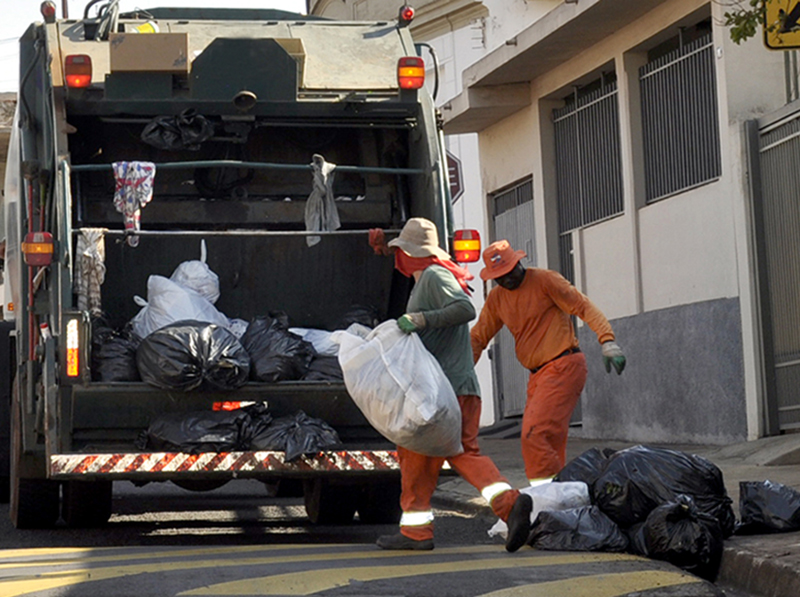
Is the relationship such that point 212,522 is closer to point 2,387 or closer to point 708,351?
point 2,387

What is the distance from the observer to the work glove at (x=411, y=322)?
6676 millimetres

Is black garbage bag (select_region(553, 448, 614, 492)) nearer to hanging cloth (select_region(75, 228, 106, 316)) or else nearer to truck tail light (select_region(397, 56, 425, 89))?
truck tail light (select_region(397, 56, 425, 89))

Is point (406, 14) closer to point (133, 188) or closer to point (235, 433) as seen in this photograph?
point (133, 188)

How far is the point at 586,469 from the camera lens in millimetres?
6945

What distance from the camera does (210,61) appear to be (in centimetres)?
812

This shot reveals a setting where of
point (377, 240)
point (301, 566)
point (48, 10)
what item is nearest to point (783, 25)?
point (377, 240)

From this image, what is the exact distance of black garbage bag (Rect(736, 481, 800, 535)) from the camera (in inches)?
260

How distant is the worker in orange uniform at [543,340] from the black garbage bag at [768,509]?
35.0 inches

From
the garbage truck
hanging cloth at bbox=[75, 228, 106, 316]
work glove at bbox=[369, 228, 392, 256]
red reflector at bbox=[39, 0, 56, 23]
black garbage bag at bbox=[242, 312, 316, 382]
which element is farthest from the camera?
red reflector at bbox=[39, 0, 56, 23]

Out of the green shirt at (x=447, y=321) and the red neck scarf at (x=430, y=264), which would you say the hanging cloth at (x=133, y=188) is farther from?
the green shirt at (x=447, y=321)

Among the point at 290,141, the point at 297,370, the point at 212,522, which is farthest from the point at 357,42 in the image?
the point at 212,522

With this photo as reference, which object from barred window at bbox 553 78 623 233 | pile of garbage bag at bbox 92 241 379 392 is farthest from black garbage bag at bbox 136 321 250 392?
barred window at bbox 553 78 623 233

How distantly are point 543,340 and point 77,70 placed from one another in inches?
113

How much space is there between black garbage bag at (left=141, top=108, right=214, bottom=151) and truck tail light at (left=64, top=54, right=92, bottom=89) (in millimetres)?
458
